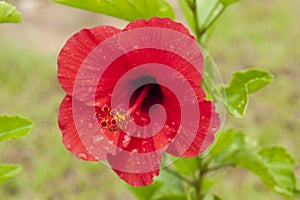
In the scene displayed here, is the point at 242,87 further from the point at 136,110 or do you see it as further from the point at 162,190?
the point at 162,190

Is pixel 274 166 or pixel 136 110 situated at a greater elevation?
pixel 136 110

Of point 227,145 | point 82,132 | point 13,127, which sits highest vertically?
point 82,132

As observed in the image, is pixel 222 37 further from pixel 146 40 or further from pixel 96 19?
pixel 146 40

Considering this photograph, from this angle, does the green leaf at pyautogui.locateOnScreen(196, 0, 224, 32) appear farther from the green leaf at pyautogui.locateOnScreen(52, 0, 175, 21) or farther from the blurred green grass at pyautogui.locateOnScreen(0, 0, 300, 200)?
the blurred green grass at pyautogui.locateOnScreen(0, 0, 300, 200)

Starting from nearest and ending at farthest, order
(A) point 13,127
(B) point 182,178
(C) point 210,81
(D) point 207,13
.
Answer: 1. (C) point 210,81
2. (A) point 13,127
3. (D) point 207,13
4. (B) point 182,178

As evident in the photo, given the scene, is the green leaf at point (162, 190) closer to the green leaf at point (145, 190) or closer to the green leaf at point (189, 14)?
the green leaf at point (145, 190)

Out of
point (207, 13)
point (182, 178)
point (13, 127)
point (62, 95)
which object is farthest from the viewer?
point (62, 95)

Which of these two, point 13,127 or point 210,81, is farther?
point 13,127

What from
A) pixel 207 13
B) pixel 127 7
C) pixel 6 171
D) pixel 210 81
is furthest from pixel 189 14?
pixel 6 171
